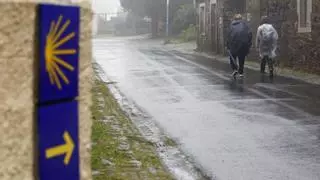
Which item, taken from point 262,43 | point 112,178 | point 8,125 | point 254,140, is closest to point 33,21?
point 8,125

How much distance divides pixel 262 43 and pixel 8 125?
50.5 ft

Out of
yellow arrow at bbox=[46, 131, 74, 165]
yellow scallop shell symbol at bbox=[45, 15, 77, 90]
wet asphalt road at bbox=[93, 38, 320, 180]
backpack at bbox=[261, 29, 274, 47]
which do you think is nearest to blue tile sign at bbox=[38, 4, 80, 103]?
yellow scallop shell symbol at bbox=[45, 15, 77, 90]

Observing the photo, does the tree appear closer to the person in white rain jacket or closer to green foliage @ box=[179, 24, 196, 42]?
green foliage @ box=[179, 24, 196, 42]

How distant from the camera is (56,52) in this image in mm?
1630

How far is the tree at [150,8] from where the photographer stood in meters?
49.3

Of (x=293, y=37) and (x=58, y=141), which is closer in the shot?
(x=58, y=141)

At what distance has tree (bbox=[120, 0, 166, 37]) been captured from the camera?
49.3 meters

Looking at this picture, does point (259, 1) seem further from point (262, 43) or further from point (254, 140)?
point (254, 140)

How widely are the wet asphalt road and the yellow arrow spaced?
4.23m

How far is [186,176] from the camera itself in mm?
5961

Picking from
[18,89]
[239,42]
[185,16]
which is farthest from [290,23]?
[185,16]

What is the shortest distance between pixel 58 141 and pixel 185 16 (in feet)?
148

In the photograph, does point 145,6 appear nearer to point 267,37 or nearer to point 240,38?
point 267,37

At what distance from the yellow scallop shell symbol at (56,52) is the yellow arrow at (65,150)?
0.16 m
